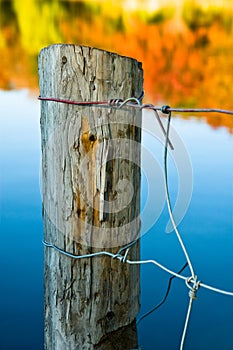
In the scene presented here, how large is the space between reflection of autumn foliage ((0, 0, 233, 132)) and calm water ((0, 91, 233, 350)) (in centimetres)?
416

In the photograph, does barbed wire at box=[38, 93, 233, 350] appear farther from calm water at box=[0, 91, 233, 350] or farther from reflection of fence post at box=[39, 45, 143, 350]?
calm water at box=[0, 91, 233, 350]

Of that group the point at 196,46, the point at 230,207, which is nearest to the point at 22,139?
the point at 230,207

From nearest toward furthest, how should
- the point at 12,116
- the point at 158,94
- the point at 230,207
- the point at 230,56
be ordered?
the point at 230,207
the point at 12,116
the point at 158,94
the point at 230,56

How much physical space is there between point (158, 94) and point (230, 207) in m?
5.83

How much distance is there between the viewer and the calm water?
3.60 metres

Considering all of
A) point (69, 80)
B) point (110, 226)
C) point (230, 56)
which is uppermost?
point (230, 56)

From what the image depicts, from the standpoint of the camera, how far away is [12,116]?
9.56m

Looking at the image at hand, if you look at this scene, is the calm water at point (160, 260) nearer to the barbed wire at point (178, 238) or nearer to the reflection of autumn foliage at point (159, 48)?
the barbed wire at point (178, 238)

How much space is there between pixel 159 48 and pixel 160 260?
9.22 metres

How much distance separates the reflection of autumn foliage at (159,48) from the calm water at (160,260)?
416 cm

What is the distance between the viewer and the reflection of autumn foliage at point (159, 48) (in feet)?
37.1

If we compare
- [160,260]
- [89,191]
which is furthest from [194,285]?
[160,260]

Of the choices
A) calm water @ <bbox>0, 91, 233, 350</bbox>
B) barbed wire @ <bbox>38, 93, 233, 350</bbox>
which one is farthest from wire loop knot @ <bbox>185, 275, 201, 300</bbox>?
calm water @ <bbox>0, 91, 233, 350</bbox>

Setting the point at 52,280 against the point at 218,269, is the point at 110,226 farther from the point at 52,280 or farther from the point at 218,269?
the point at 218,269
